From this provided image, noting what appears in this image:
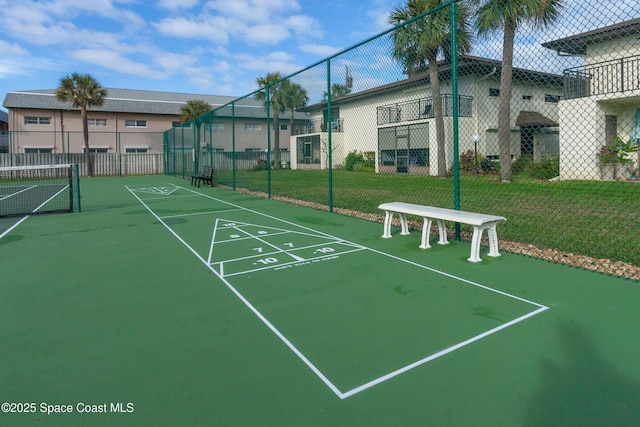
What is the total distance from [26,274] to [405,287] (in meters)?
4.46

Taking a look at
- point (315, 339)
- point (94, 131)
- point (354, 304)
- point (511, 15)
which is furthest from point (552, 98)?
point (94, 131)

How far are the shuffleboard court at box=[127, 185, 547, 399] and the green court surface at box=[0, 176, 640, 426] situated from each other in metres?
0.02

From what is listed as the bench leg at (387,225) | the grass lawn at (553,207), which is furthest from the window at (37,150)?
the bench leg at (387,225)

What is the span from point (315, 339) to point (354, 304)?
0.78 meters

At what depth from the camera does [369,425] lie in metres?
2.14

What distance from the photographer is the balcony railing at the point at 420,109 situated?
19.6 meters

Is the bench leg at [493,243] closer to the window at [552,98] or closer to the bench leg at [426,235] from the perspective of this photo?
the bench leg at [426,235]

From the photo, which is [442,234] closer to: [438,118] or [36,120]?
[438,118]

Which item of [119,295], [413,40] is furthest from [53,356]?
[413,40]

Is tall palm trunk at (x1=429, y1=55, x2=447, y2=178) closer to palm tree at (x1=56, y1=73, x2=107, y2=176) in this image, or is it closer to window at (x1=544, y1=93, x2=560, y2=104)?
window at (x1=544, y1=93, x2=560, y2=104)

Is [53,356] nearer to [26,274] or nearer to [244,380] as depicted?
[244,380]

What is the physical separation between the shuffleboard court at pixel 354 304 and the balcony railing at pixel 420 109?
1512 cm

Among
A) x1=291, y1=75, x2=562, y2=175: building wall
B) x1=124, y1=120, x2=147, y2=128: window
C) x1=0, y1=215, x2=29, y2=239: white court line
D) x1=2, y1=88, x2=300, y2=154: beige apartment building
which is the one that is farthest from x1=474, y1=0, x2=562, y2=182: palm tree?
x1=124, y1=120, x2=147, y2=128: window

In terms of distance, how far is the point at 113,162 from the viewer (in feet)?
110
